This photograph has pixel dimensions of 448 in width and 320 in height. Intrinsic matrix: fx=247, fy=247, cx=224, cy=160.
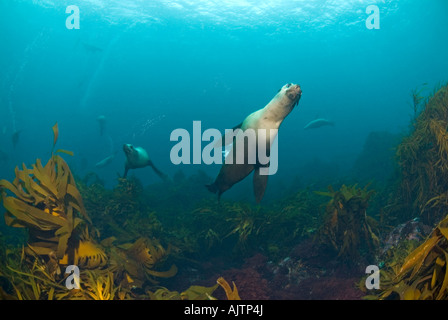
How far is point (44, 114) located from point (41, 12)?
120 ft

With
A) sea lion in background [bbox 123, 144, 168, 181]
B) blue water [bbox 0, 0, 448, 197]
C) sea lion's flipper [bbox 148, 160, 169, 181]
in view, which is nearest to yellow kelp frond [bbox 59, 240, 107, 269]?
sea lion in background [bbox 123, 144, 168, 181]

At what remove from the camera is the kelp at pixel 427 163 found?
391cm

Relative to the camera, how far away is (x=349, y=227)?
10.9 ft

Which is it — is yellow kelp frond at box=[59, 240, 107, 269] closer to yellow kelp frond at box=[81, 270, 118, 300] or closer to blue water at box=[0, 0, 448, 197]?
yellow kelp frond at box=[81, 270, 118, 300]

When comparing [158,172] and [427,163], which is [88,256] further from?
A: [158,172]

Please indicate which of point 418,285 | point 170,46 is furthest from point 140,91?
point 418,285

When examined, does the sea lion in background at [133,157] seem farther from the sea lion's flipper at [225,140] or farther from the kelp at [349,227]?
the kelp at [349,227]

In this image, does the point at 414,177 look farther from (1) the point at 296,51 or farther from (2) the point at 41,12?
(1) the point at 296,51

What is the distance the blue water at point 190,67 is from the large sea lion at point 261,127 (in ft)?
47.2

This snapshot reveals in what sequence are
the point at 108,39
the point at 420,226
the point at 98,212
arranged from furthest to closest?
the point at 108,39
the point at 98,212
the point at 420,226

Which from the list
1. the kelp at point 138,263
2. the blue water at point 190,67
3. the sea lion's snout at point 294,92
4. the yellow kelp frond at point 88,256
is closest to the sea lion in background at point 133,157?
the kelp at point 138,263

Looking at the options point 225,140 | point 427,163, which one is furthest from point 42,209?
point 427,163

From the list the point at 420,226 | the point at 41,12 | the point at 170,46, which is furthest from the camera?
the point at 170,46

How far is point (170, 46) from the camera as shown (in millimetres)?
43531
